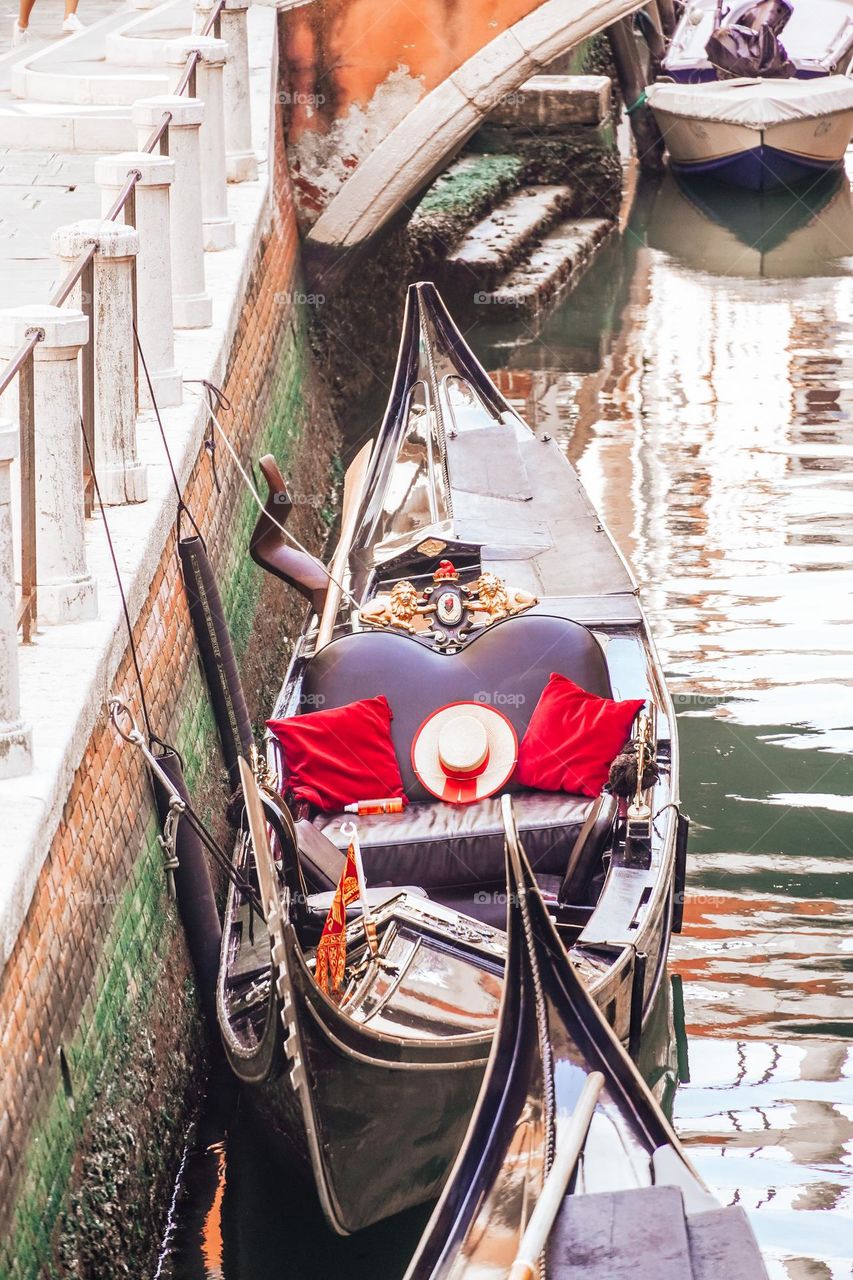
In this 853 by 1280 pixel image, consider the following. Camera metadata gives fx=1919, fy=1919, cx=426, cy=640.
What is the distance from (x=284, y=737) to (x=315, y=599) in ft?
3.61

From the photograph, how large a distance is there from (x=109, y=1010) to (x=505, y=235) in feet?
26.4

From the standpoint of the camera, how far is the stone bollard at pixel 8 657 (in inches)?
123

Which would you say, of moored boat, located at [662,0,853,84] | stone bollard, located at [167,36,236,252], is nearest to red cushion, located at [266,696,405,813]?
stone bollard, located at [167,36,236,252]

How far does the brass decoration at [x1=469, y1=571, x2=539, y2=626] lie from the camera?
5.01 metres

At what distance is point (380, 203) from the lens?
8.56 meters

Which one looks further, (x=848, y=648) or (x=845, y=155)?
(x=845, y=155)

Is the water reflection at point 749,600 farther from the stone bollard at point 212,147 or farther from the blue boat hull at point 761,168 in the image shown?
the stone bollard at point 212,147

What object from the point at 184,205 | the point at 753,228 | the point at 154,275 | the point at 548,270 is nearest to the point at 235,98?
the point at 184,205

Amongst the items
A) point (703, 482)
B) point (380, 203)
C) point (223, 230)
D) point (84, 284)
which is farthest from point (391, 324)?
point (84, 284)

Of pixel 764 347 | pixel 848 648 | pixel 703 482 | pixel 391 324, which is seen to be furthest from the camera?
pixel 764 347

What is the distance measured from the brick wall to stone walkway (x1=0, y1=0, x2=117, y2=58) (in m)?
6.06

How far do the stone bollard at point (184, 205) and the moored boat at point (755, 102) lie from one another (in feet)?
28.7

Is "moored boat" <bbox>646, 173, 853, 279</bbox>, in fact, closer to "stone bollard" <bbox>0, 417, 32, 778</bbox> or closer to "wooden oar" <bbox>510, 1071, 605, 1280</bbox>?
"stone bollard" <bbox>0, 417, 32, 778</bbox>

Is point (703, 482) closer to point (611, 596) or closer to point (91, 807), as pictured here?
point (611, 596)
